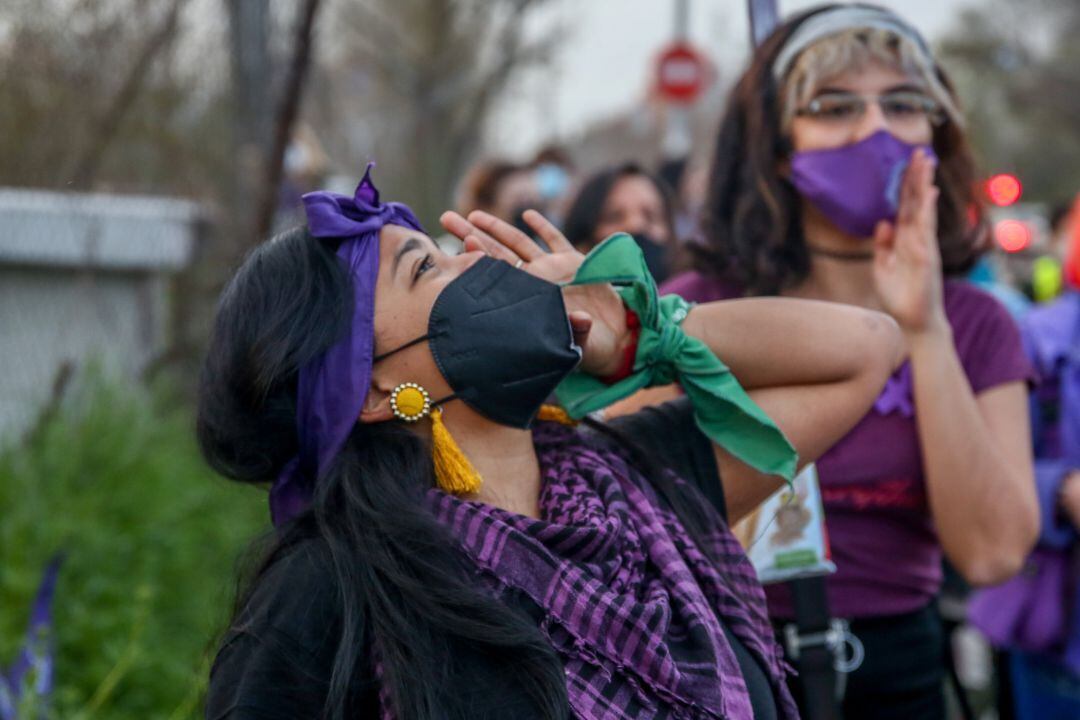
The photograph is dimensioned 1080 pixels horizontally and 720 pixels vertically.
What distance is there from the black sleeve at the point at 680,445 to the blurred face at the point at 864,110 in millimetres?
774

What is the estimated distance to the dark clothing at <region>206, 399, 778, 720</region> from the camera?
1868 millimetres

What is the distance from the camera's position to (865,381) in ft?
8.24

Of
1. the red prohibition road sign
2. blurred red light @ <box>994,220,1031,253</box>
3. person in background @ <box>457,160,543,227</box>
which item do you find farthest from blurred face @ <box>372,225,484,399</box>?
the red prohibition road sign

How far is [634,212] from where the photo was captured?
5230mm

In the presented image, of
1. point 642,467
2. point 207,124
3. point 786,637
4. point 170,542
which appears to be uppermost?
point 207,124

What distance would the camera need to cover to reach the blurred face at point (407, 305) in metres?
2.15

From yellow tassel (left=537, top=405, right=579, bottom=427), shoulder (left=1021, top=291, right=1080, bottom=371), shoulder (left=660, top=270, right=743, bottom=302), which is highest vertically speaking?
shoulder (left=660, top=270, right=743, bottom=302)

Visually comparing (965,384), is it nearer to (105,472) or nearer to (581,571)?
(581,571)

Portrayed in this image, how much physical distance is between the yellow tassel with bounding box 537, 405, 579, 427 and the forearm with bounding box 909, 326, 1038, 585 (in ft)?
2.42

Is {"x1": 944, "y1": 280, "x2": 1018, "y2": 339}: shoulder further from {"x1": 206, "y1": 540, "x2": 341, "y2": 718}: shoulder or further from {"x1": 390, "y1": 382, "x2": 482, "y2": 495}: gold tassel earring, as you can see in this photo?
{"x1": 206, "y1": 540, "x2": 341, "y2": 718}: shoulder

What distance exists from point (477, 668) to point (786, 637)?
3.32ft

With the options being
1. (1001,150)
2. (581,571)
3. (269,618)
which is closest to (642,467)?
(581,571)

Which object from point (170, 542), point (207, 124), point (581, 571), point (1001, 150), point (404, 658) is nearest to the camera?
point (404, 658)

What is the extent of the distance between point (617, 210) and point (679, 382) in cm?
285
